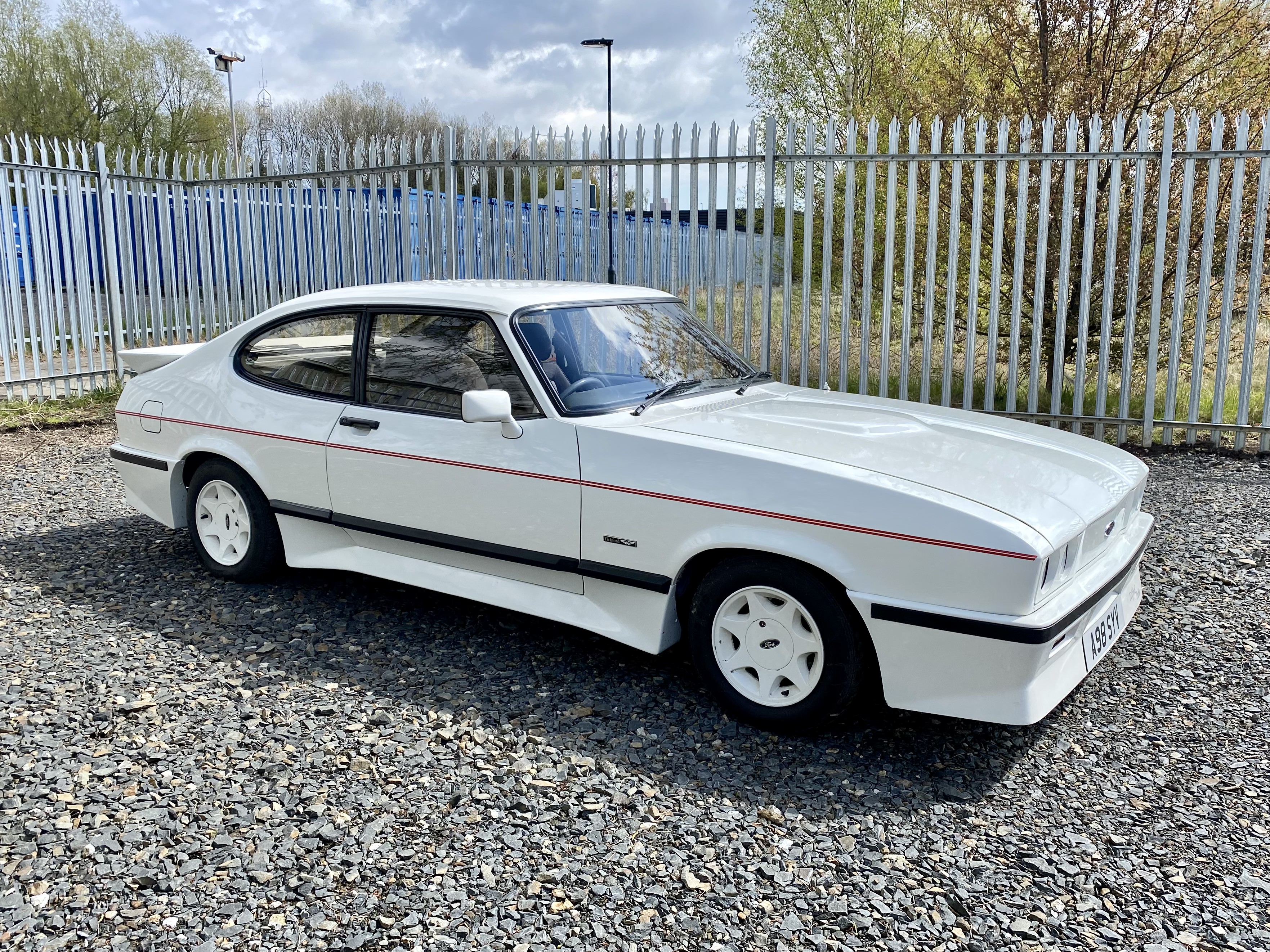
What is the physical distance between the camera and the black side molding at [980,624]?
309 cm

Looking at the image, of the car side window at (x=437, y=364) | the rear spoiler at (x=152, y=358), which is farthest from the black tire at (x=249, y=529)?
the car side window at (x=437, y=364)

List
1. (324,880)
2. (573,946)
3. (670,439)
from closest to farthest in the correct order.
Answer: (573,946) < (324,880) < (670,439)

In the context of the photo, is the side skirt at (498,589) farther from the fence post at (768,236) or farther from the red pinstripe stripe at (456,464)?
the fence post at (768,236)

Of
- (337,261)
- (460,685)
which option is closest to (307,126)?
(337,261)

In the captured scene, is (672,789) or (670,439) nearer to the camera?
(672,789)

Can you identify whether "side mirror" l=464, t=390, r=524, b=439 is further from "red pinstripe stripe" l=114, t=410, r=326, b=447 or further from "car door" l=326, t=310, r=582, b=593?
"red pinstripe stripe" l=114, t=410, r=326, b=447

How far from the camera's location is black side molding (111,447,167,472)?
17.4 ft

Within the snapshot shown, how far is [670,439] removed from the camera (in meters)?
3.72

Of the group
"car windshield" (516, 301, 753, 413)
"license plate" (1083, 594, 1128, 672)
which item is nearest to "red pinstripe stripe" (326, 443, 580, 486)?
"car windshield" (516, 301, 753, 413)

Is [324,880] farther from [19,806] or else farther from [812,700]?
[812,700]

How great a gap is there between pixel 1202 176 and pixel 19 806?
1013 cm

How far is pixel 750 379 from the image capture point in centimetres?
486

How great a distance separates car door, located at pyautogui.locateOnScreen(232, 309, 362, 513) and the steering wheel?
1.17 metres

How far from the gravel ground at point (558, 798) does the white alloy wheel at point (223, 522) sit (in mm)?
383
